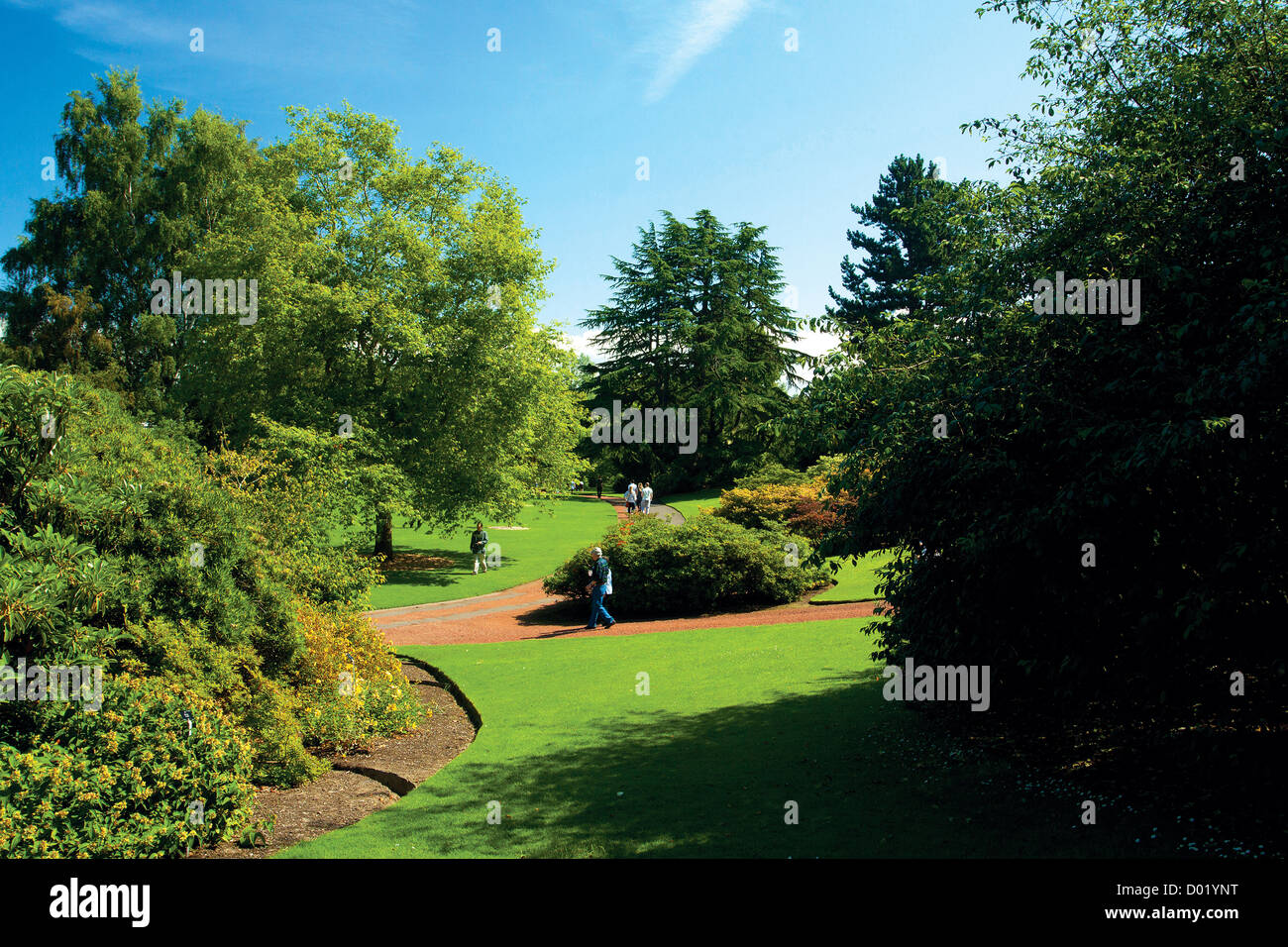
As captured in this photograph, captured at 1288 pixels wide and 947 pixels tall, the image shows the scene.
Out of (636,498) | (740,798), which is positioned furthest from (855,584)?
(636,498)

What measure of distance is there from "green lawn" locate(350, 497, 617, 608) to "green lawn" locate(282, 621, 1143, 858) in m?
12.4

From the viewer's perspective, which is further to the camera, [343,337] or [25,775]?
[343,337]

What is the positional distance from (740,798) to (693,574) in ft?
42.8

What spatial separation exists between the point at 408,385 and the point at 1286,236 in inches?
995

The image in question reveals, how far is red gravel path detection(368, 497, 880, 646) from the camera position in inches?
711

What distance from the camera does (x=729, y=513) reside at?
96.7 ft

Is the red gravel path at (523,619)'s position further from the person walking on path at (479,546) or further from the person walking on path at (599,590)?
the person walking on path at (479,546)

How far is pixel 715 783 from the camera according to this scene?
768 centimetres

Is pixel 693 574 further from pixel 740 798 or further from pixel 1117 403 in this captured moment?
pixel 1117 403

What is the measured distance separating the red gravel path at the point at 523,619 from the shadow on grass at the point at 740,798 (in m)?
8.12

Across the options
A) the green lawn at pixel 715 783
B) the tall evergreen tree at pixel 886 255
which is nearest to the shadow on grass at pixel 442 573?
the green lawn at pixel 715 783

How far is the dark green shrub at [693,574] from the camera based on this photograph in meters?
20.2
